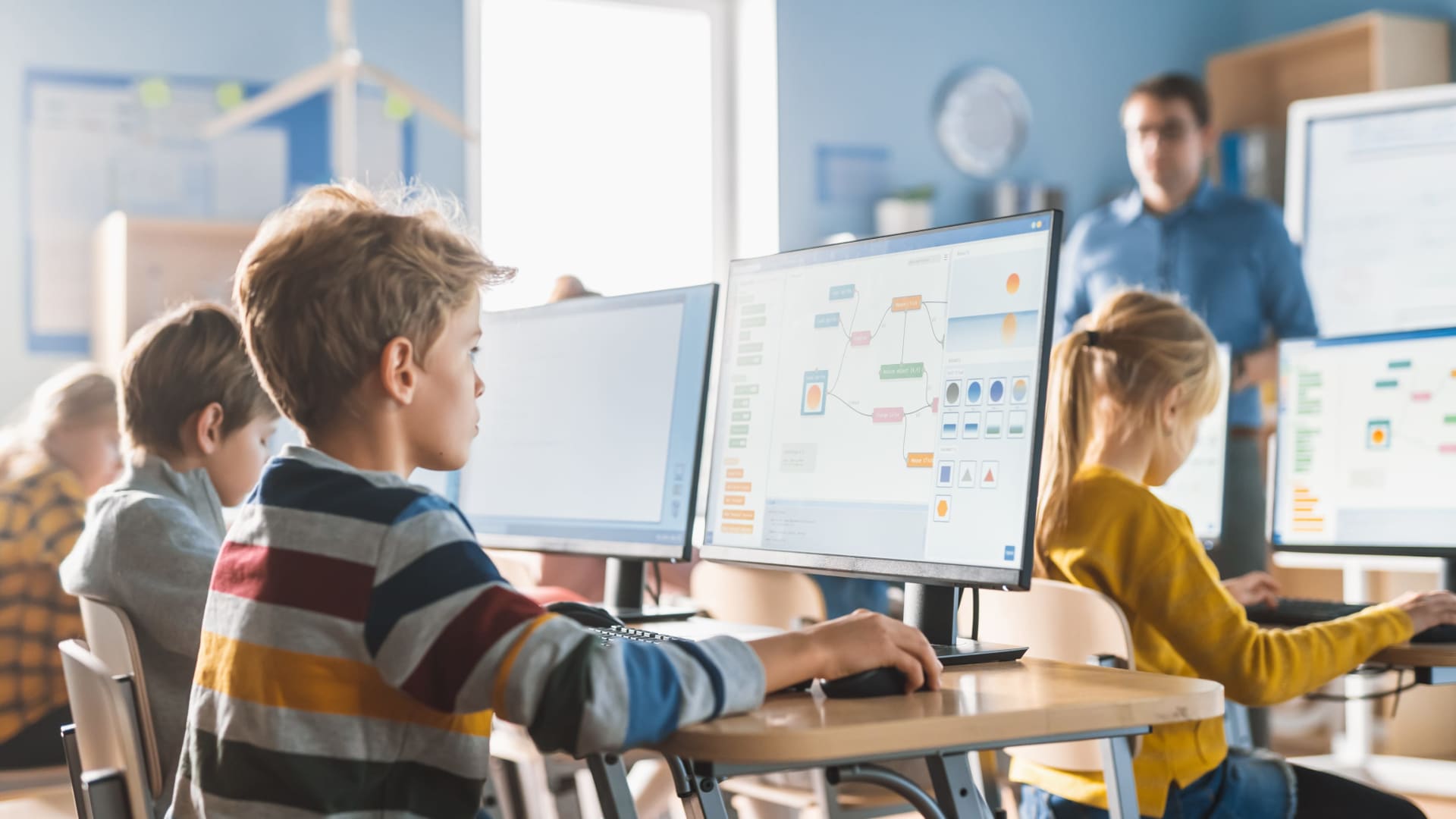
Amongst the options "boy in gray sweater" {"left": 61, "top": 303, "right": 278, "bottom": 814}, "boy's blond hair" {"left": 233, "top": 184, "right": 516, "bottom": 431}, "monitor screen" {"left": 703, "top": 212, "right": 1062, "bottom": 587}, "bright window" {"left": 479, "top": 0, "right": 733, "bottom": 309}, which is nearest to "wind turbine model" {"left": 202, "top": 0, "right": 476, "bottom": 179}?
"bright window" {"left": 479, "top": 0, "right": 733, "bottom": 309}

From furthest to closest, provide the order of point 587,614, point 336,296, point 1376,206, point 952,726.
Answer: point 1376,206 < point 587,614 < point 336,296 < point 952,726

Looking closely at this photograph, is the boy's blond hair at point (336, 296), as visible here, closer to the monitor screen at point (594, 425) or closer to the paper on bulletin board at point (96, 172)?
the monitor screen at point (594, 425)

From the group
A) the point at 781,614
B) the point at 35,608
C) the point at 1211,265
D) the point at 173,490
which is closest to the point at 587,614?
the point at 173,490

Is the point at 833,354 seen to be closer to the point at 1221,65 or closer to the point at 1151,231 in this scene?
the point at 1151,231

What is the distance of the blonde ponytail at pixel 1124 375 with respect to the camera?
1.72m

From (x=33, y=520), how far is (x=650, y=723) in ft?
6.56

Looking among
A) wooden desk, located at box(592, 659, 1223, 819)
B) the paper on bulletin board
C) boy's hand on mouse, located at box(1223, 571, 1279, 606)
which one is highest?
the paper on bulletin board

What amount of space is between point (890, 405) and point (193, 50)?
11.5 ft

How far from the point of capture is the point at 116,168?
414 centimetres

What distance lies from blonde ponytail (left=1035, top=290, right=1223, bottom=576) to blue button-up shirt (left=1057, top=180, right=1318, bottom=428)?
1.51 metres

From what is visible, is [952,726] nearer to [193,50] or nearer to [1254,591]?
[1254,591]

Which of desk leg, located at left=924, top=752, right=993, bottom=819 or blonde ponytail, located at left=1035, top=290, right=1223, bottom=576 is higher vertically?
blonde ponytail, located at left=1035, top=290, right=1223, bottom=576

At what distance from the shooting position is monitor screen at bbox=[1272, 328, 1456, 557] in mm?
2016

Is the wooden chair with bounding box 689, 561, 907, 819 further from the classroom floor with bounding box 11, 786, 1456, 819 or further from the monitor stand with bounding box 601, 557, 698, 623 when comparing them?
the classroom floor with bounding box 11, 786, 1456, 819
